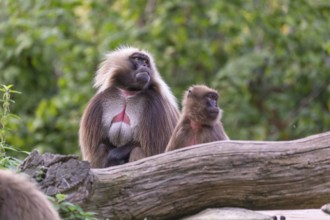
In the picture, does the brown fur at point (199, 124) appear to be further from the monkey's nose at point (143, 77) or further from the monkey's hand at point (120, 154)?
the monkey's nose at point (143, 77)

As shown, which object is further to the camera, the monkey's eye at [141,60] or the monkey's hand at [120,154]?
the monkey's eye at [141,60]

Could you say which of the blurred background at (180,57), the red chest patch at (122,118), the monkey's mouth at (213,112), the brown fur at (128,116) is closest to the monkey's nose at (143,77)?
the brown fur at (128,116)

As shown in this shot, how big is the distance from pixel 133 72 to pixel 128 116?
410 mm

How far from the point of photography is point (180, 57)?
616 inches

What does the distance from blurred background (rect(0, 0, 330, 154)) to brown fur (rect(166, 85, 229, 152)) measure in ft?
21.1

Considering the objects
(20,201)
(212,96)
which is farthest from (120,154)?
(20,201)

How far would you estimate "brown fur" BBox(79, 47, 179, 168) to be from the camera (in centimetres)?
881

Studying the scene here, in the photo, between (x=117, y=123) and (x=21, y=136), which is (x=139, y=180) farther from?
(x=21, y=136)

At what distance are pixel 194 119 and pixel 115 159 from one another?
99 centimetres

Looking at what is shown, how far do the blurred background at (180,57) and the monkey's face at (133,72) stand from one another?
549 centimetres

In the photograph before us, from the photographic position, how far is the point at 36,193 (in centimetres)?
Answer: 569

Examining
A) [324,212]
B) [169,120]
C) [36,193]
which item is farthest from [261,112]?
[36,193]

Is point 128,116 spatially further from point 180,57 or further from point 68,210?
point 180,57

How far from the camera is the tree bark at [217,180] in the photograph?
668 centimetres
